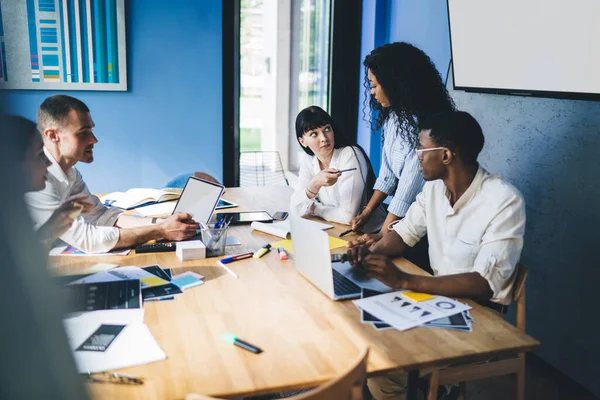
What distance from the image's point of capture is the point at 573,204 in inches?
93.5

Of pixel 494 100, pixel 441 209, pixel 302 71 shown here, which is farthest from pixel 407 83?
pixel 302 71

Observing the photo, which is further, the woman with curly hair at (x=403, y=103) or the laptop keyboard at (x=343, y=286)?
the woman with curly hair at (x=403, y=103)

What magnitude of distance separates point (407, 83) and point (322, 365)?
1.76 m

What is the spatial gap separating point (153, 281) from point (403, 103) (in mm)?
1528

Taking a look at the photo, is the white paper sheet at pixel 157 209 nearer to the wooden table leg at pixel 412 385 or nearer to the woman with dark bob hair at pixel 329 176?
the woman with dark bob hair at pixel 329 176

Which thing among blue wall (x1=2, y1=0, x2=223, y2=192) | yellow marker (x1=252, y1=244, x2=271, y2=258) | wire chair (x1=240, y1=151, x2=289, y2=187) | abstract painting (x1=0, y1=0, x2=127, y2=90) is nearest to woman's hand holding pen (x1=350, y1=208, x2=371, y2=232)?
yellow marker (x1=252, y1=244, x2=271, y2=258)

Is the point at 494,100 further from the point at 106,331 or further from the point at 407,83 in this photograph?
the point at 106,331

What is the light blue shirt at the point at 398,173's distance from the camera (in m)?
2.47

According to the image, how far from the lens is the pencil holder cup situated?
6.37 ft

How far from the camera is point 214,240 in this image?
1946mm

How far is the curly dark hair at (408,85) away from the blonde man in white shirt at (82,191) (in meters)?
1.16

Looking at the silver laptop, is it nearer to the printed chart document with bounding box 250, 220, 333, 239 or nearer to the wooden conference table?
the wooden conference table

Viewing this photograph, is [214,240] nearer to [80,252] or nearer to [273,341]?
[80,252]

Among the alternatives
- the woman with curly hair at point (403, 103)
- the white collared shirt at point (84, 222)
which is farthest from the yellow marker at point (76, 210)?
the woman with curly hair at point (403, 103)
